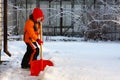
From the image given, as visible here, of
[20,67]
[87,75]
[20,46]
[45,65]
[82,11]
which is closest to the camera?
[87,75]

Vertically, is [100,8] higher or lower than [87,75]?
higher

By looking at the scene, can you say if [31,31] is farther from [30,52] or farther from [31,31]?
[30,52]

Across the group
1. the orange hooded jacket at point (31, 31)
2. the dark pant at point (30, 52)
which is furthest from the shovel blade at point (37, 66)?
the orange hooded jacket at point (31, 31)

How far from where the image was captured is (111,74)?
8.18 m

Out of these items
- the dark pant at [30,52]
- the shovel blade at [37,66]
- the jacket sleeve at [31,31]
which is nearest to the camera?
the shovel blade at [37,66]

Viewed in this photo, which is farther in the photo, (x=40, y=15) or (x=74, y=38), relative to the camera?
(x=74, y=38)

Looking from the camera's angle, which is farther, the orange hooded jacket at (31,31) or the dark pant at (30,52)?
the dark pant at (30,52)

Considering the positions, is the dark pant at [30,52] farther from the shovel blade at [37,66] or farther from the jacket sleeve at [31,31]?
the shovel blade at [37,66]

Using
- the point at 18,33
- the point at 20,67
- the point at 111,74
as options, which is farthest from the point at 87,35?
the point at 111,74

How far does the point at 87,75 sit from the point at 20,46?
7.95 metres

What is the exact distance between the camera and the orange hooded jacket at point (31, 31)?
10.1 metres

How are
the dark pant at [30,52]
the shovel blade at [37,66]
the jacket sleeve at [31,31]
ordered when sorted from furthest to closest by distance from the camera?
the dark pant at [30,52] < the jacket sleeve at [31,31] < the shovel blade at [37,66]

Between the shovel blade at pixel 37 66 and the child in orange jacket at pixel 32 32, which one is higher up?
the child in orange jacket at pixel 32 32

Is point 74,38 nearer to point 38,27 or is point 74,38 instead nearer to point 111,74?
point 38,27
